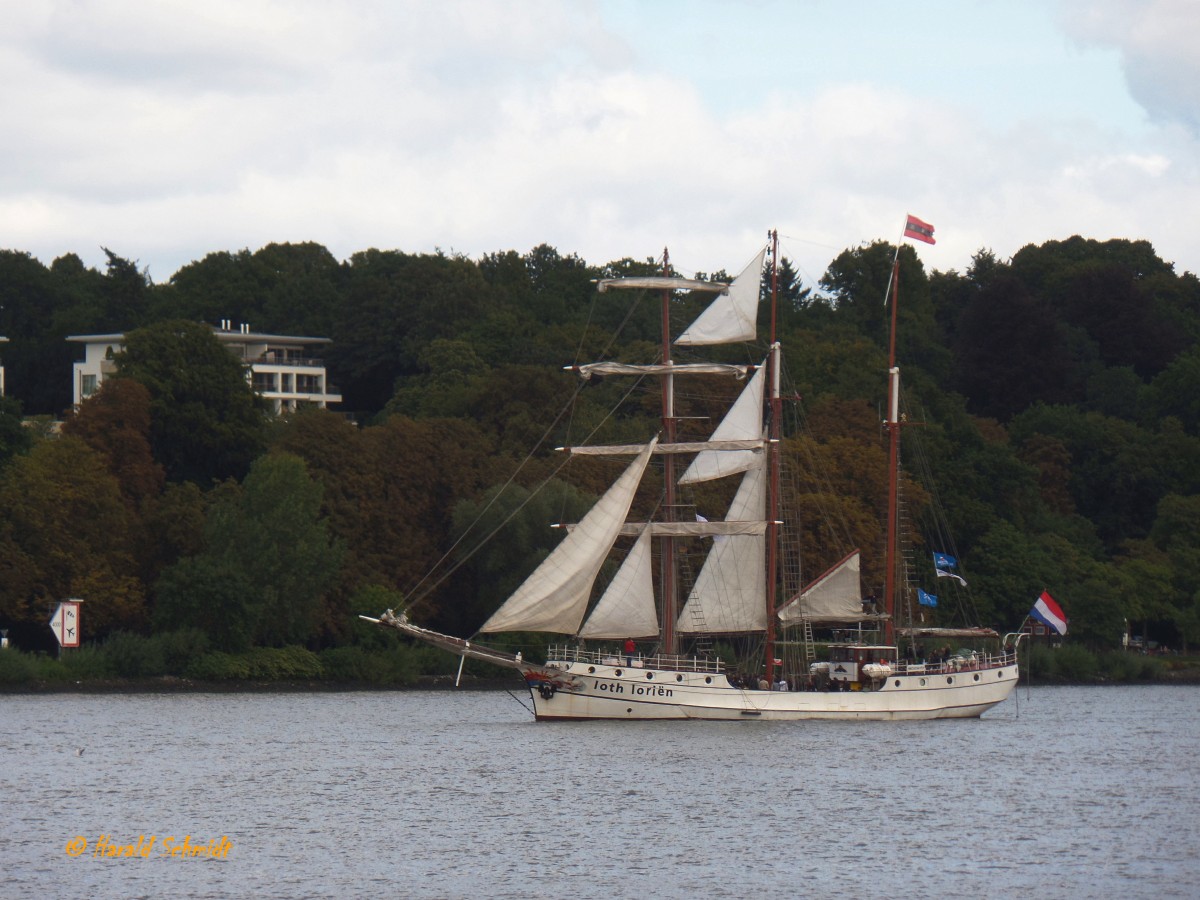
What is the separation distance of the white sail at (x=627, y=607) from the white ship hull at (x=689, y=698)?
126cm

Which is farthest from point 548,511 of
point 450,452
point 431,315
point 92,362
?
point 92,362

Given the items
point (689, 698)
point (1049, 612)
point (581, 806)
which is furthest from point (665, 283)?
point (581, 806)

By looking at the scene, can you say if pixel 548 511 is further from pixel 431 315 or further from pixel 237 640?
pixel 431 315

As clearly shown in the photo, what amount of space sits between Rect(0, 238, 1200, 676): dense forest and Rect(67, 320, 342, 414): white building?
242cm

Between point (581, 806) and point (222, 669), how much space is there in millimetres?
43087

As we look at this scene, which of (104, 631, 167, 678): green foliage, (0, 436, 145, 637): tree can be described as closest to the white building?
(0, 436, 145, 637): tree

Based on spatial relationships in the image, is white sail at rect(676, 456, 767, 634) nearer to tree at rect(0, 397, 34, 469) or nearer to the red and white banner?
the red and white banner

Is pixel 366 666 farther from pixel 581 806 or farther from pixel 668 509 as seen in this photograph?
pixel 581 806

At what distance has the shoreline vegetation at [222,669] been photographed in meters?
82.4

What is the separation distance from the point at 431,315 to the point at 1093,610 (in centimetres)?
5045

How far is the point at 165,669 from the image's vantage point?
86.1 m

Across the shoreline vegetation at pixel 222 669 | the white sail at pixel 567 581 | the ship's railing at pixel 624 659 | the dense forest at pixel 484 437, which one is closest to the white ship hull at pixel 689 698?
the ship's railing at pixel 624 659

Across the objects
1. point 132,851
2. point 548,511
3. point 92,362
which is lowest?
point 132,851

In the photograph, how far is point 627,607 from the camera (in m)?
66.2
